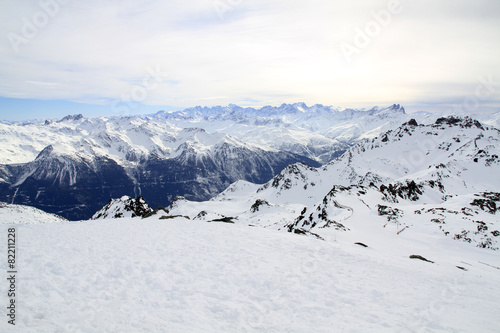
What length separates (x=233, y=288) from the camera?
1311 cm

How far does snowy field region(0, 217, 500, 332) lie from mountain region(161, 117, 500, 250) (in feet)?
38.5

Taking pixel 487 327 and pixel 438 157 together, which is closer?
pixel 487 327

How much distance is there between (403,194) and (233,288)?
79.7 m

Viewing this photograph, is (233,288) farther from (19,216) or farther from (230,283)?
(19,216)

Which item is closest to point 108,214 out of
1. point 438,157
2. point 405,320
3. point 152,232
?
point 152,232

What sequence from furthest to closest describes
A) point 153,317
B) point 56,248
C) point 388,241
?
point 388,241 < point 56,248 < point 153,317

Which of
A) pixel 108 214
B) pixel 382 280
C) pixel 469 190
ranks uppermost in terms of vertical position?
pixel 382 280

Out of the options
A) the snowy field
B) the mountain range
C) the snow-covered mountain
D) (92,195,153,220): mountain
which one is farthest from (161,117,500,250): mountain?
(92,195,153,220): mountain

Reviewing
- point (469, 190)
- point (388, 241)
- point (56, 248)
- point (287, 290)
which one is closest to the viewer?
point (287, 290)

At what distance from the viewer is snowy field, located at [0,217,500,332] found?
10.5m

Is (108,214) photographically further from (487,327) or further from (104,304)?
(487,327)

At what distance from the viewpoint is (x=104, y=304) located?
450 inches

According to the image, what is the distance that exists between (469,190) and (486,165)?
85.9 ft

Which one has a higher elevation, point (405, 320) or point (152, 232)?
point (405, 320)
